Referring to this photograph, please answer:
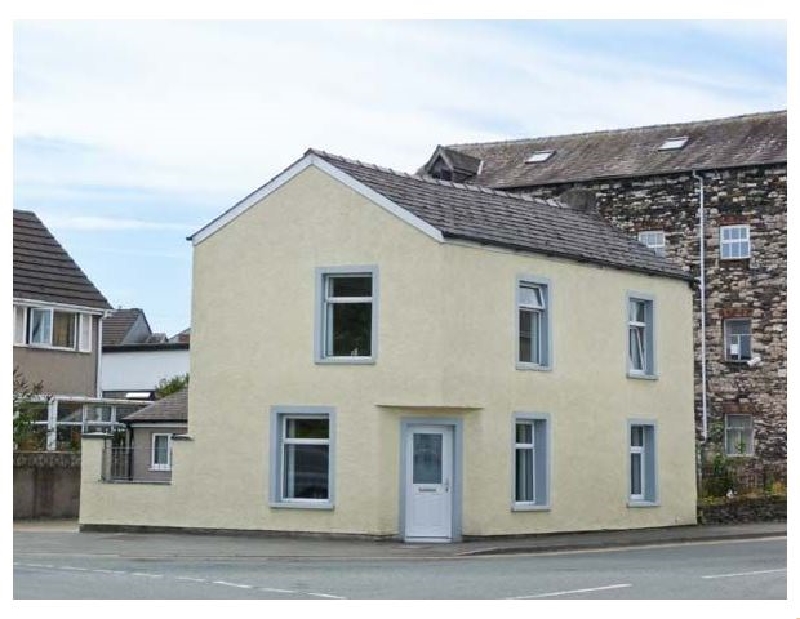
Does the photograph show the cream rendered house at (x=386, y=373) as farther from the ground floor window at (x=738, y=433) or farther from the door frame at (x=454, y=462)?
the ground floor window at (x=738, y=433)

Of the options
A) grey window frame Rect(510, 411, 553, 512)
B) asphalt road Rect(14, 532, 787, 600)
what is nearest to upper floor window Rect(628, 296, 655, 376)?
grey window frame Rect(510, 411, 553, 512)

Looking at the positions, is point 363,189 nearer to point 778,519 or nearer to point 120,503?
point 120,503

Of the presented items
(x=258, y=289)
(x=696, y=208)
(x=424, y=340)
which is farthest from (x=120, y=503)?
(x=696, y=208)

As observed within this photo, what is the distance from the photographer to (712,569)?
22.8 m

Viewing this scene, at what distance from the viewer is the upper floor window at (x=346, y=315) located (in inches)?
1176

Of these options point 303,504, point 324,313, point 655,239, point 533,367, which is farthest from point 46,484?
point 655,239

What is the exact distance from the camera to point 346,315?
30.1 meters

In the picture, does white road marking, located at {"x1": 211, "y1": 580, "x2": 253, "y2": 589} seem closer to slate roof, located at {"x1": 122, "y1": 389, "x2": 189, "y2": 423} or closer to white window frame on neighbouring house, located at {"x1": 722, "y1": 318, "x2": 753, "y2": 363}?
slate roof, located at {"x1": 122, "y1": 389, "x2": 189, "y2": 423}

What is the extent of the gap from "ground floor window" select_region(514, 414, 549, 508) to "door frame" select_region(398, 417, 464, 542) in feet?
5.96

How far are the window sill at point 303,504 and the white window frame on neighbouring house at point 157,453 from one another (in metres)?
9.68

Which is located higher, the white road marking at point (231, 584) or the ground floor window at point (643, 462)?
the ground floor window at point (643, 462)

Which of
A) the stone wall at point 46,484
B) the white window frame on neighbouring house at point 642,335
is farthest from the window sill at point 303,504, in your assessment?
the stone wall at point 46,484

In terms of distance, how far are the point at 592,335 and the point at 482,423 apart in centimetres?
426

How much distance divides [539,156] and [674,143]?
5140 millimetres
